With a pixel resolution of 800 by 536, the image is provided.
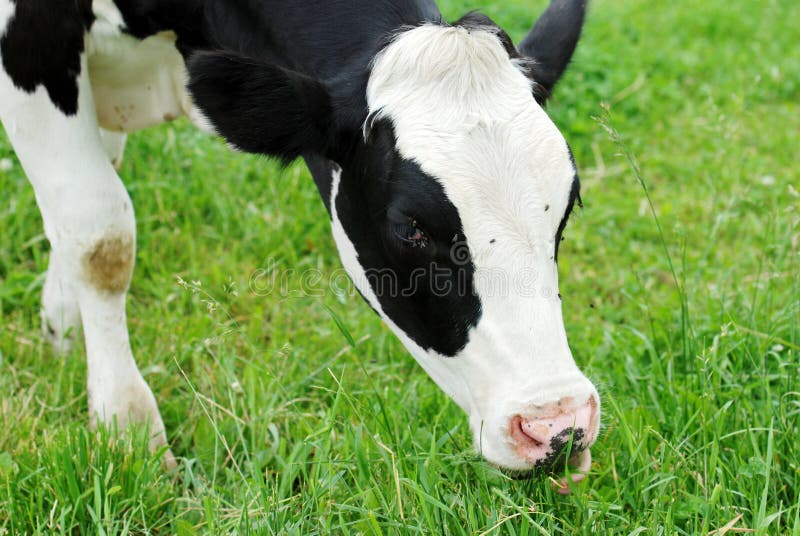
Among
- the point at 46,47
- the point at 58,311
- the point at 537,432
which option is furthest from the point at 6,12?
the point at 537,432

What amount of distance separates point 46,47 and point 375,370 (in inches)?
59.6

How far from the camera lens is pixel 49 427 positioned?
116 inches

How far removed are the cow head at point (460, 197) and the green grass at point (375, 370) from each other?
20 centimetres

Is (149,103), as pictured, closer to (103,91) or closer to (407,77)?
(103,91)

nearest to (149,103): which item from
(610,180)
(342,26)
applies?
(342,26)

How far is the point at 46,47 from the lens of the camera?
9.08 feet

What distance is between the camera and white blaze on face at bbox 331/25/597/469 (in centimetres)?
219

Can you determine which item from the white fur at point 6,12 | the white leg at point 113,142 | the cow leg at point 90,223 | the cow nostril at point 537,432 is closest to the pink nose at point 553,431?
the cow nostril at point 537,432

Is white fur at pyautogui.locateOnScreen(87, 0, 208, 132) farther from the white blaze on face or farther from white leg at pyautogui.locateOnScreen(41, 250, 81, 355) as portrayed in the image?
the white blaze on face

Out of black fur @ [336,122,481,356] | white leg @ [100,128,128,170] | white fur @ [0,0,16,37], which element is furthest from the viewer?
white leg @ [100,128,128,170]

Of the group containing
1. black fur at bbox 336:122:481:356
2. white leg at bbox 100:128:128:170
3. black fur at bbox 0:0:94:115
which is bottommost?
white leg at bbox 100:128:128:170

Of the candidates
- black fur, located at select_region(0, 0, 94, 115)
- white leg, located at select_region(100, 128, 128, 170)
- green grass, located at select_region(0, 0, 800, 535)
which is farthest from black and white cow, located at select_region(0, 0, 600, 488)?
white leg, located at select_region(100, 128, 128, 170)

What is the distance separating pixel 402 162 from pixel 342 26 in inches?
23.1

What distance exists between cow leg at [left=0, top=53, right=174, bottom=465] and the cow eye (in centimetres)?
105
